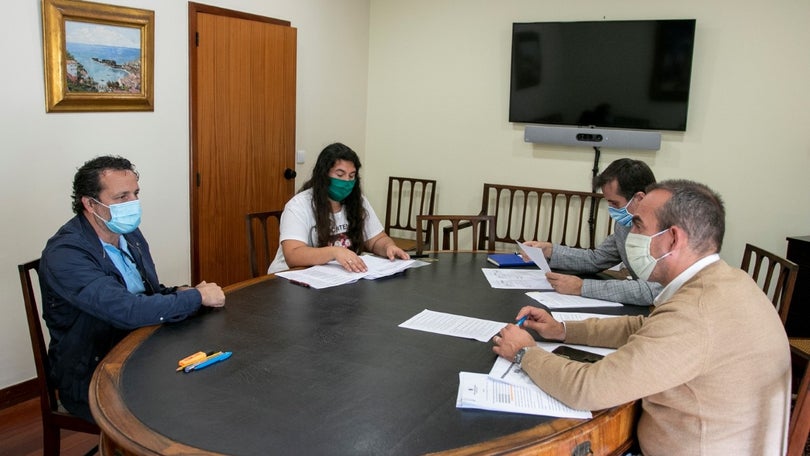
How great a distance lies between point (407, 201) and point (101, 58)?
2.56 meters

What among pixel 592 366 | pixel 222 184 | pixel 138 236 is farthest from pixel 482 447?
pixel 222 184

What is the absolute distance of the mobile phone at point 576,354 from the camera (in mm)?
1589

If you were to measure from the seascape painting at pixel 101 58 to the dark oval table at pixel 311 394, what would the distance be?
65.1 inches

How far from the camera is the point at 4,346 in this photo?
2779 mm

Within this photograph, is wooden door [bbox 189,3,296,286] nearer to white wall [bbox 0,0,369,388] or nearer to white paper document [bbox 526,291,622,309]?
white wall [bbox 0,0,369,388]

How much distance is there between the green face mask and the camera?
107 inches

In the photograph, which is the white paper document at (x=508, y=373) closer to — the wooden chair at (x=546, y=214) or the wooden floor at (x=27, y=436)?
the wooden floor at (x=27, y=436)

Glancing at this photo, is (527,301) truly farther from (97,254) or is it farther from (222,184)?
(222,184)

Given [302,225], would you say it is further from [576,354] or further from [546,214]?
[546,214]

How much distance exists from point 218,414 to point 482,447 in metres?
0.51

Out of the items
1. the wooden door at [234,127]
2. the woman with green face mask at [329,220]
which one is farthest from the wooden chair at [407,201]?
the woman with green face mask at [329,220]

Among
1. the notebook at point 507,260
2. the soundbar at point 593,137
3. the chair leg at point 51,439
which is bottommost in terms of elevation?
the chair leg at point 51,439

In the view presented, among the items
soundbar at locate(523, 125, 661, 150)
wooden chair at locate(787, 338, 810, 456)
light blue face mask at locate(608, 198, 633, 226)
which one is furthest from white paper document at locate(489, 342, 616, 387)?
soundbar at locate(523, 125, 661, 150)

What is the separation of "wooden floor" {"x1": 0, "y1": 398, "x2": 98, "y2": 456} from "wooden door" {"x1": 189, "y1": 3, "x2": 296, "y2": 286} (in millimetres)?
1131
